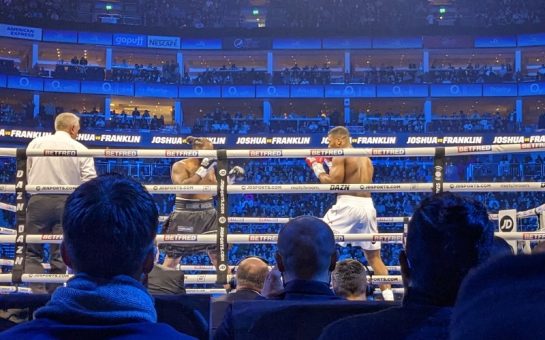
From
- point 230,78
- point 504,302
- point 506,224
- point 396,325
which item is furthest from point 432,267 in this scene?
point 230,78

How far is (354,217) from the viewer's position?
6301 millimetres

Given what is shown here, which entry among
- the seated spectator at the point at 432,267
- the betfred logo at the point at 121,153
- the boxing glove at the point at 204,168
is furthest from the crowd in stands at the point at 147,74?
the seated spectator at the point at 432,267

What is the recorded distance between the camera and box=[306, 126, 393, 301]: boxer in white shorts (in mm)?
6250

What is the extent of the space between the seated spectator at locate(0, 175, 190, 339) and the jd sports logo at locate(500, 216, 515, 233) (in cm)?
504

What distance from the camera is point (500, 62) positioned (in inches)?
1310

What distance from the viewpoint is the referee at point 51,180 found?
18.3 feet

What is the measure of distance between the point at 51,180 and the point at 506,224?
13.5 feet

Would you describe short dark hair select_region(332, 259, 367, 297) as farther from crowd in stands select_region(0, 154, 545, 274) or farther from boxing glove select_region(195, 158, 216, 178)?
crowd in stands select_region(0, 154, 545, 274)

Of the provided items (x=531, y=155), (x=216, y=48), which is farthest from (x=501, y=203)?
(x=216, y=48)

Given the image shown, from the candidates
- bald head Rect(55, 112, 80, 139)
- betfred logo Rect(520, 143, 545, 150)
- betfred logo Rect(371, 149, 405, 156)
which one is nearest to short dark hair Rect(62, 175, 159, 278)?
betfred logo Rect(371, 149, 405, 156)

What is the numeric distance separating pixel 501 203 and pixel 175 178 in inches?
713

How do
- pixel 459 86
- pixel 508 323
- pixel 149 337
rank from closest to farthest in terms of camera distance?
pixel 508 323
pixel 149 337
pixel 459 86

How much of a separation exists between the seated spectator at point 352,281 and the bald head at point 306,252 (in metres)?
0.69

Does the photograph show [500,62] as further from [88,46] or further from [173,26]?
[88,46]
